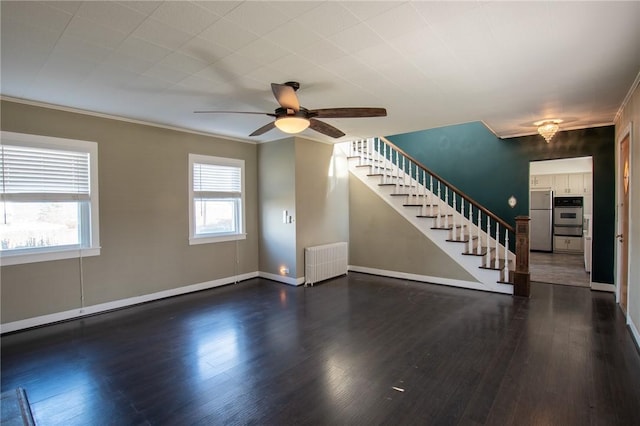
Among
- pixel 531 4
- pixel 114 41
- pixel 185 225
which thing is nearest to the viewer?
pixel 531 4

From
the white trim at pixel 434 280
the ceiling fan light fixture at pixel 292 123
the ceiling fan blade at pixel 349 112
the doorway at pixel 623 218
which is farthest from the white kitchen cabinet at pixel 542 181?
the ceiling fan light fixture at pixel 292 123

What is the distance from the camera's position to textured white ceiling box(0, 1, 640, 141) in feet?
6.68

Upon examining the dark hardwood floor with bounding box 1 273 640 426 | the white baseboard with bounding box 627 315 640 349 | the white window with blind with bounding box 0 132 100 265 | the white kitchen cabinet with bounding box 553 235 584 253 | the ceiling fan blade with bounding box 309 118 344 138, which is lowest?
the dark hardwood floor with bounding box 1 273 640 426

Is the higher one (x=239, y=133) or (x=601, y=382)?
(x=239, y=133)

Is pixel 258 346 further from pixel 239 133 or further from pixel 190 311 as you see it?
pixel 239 133

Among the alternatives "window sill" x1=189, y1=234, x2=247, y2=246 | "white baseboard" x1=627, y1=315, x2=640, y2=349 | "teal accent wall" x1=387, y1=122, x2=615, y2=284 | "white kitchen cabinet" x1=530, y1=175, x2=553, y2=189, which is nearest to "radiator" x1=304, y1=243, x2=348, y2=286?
"window sill" x1=189, y1=234, x2=247, y2=246

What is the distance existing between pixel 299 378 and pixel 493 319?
2625mm

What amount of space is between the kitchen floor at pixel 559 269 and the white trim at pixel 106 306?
18.8ft

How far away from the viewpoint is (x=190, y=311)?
4.29 meters

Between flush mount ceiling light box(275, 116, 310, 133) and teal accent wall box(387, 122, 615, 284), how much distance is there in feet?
15.2

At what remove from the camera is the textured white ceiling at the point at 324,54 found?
6.68 ft

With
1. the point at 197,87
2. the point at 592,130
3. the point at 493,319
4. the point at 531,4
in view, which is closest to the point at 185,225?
the point at 197,87

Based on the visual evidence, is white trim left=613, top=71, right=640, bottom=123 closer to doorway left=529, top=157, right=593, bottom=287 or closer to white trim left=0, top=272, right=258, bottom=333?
doorway left=529, top=157, right=593, bottom=287

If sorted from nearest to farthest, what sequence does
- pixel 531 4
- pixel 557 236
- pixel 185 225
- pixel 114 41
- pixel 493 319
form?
1. pixel 531 4
2. pixel 114 41
3. pixel 493 319
4. pixel 185 225
5. pixel 557 236
